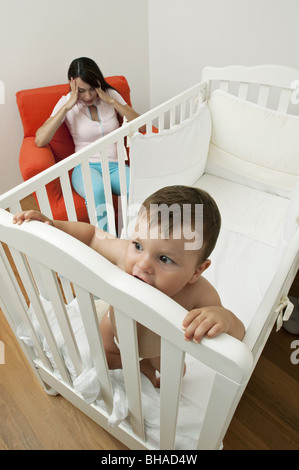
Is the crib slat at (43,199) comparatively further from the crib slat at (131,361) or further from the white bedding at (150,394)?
the crib slat at (131,361)

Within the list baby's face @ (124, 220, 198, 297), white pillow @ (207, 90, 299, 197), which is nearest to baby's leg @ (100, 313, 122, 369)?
baby's face @ (124, 220, 198, 297)

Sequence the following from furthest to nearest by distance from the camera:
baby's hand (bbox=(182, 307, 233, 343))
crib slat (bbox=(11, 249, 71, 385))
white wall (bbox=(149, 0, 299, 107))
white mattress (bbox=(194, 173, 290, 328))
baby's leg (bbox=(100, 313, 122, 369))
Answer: white wall (bbox=(149, 0, 299, 107)) → white mattress (bbox=(194, 173, 290, 328)) → baby's leg (bbox=(100, 313, 122, 369)) → crib slat (bbox=(11, 249, 71, 385)) → baby's hand (bbox=(182, 307, 233, 343))

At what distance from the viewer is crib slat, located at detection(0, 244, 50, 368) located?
0.72m

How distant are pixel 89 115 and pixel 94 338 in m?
1.36

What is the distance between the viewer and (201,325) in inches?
15.5

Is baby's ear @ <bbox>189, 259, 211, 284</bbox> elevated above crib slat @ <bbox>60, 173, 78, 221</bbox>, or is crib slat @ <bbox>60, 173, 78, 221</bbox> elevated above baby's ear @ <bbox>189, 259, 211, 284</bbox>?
baby's ear @ <bbox>189, 259, 211, 284</bbox>

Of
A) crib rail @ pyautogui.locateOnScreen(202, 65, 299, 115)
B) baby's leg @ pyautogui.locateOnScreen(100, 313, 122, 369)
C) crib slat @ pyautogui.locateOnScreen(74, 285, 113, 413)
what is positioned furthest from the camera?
crib rail @ pyautogui.locateOnScreen(202, 65, 299, 115)

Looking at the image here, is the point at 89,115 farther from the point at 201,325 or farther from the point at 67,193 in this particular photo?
the point at 201,325

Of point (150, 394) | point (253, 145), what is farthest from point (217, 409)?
point (253, 145)

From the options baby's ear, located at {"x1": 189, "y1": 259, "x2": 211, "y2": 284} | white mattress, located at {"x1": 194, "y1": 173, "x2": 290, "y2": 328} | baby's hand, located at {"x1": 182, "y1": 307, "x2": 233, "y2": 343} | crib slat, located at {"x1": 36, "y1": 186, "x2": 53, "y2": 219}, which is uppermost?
baby's hand, located at {"x1": 182, "y1": 307, "x2": 233, "y2": 343}

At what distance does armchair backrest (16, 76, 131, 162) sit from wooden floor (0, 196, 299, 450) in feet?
3.65

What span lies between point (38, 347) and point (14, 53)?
1660mm

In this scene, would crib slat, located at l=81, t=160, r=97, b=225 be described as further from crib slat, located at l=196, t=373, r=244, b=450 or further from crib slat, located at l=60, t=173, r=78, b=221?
crib slat, located at l=196, t=373, r=244, b=450

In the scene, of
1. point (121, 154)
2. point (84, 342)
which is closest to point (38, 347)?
point (84, 342)
